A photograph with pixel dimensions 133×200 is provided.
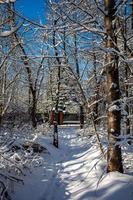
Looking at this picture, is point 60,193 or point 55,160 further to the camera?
point 55,160

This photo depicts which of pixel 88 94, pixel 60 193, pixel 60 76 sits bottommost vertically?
pixel 60 193

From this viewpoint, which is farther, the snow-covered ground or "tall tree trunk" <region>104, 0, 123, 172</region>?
"tall tree trunk" <region>104, 0, 123, 172</region>

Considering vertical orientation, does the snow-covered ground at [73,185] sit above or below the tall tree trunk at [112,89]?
below

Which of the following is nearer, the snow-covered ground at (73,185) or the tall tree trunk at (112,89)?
the snow-covered ground at (73,185)

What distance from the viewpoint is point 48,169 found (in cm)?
1294

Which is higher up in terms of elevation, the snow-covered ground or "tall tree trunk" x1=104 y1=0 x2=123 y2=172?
"tall tree trunk" x1=104 y1=0 x2=123 y2=172

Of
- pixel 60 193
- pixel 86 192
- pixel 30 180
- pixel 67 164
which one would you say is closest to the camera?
pixel 86 192

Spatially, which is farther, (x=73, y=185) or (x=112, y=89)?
(x=73, y=185)

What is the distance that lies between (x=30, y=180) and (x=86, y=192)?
245 cm

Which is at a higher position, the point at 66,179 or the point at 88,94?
the point at 88,94

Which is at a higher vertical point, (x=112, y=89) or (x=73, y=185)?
(x=112, y=89)

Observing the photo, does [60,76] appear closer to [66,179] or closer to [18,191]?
[66,179]

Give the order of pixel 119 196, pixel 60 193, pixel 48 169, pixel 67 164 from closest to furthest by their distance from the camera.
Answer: pixel 119 196, pixel 60 193, pixel 48 169, pixel 67 164

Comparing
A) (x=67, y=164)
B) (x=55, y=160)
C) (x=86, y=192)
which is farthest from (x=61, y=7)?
(x=55, y=160)
